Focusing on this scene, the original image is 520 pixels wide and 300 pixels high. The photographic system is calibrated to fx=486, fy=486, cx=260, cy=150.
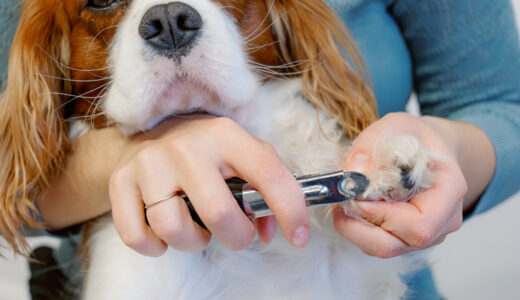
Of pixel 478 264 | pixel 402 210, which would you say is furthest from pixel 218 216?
pixel 478 264

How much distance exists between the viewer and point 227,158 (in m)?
0.60

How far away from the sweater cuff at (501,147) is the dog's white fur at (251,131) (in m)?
A: 0.29

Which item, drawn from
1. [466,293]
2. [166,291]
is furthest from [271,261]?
[466,293]

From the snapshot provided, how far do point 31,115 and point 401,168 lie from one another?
65cm

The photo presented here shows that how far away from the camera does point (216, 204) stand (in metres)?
0.55

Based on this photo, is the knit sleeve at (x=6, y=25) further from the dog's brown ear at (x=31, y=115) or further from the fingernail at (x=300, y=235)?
the fingernail at (x=300, y=235)

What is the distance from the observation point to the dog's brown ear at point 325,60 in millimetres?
900

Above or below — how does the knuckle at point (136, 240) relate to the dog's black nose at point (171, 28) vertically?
below

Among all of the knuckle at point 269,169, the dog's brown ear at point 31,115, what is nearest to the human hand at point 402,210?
the knuckle at point 269,169

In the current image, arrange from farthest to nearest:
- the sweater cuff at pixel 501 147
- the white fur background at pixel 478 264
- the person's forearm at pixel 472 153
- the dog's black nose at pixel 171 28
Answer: the white fur background at pixel 478 264, the sweater cuff at pixel 501 147, the person's forearm at pixel 472 153, the dog's black nose at pixel 171 28

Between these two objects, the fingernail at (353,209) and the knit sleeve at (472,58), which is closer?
the fingernail at (353,209)

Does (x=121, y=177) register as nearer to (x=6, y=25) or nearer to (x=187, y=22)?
(x=187, y=22)

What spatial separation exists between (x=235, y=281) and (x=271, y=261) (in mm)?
68

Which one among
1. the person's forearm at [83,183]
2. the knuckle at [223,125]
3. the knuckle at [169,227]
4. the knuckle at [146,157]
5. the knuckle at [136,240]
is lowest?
the person's forearm at [83,183]
